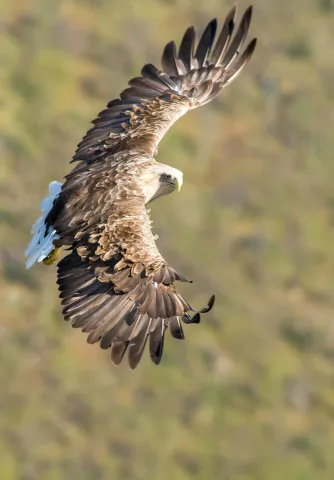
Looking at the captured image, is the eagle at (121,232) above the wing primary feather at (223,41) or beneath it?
beneath

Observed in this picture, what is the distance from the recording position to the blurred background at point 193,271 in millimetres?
47656

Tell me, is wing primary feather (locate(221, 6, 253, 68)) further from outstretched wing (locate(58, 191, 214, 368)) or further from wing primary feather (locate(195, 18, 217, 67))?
outstretched wing (locate(58, 191, 214, 368))

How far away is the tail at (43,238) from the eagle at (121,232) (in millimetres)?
19

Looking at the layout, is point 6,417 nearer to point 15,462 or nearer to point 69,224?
point 15,462

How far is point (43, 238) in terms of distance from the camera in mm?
18953

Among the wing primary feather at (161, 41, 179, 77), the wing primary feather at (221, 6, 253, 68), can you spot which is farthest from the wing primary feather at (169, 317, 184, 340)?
the wing primary feather at (221, 6, 253, 68)

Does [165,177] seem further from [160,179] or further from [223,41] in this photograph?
[223,41]

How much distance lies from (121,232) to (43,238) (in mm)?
1517

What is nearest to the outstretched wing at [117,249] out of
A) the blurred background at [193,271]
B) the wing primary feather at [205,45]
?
the wing primary feather at [205,45]

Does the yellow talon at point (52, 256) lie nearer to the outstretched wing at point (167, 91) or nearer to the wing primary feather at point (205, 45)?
the outstretched wing at point (167, 91)

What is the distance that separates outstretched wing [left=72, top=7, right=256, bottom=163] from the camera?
19844 mm

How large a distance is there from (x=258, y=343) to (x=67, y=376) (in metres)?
6.98

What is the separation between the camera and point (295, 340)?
52.7 meters

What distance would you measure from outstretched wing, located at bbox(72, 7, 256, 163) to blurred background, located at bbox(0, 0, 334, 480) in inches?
1026
